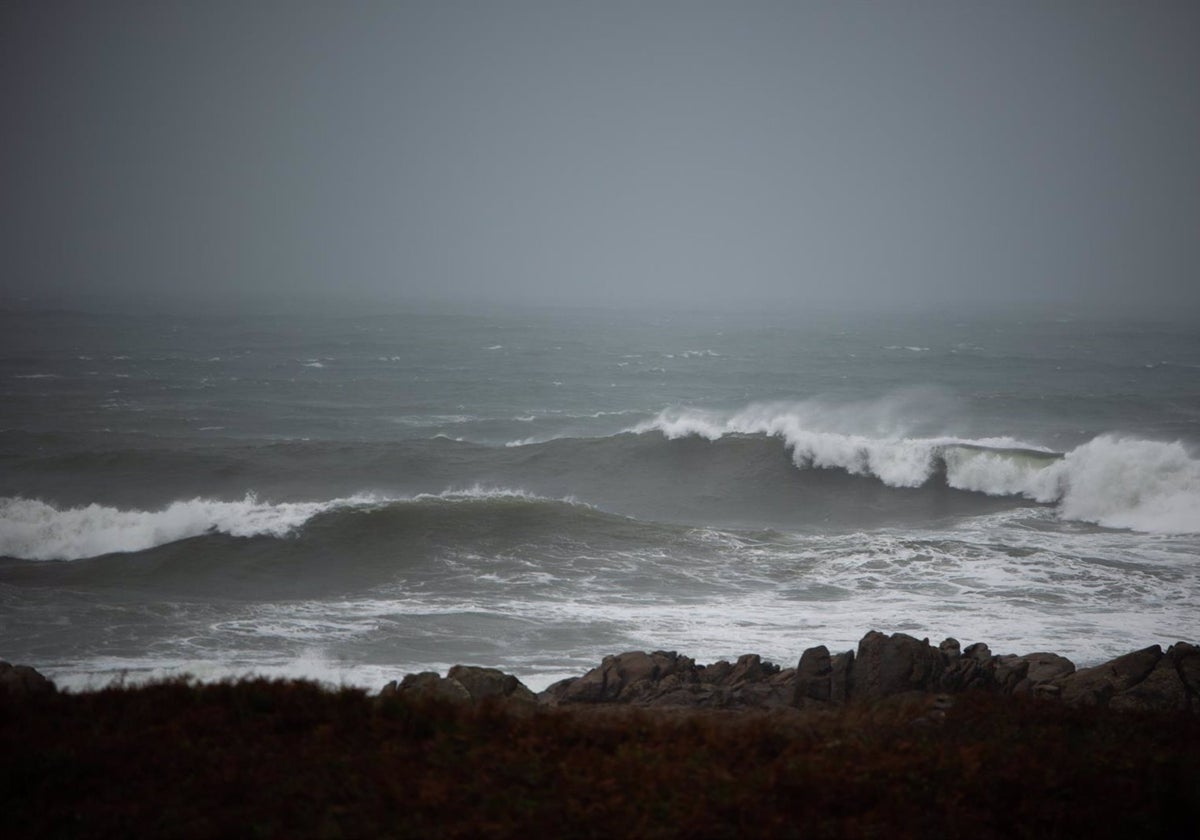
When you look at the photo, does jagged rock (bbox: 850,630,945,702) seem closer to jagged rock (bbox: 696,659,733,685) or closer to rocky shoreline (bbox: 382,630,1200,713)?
rocky shoreline (bbox: 382,630,1200,713)

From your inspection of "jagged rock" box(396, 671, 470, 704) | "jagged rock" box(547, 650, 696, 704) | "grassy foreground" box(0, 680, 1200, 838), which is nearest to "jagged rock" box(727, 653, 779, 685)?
"jagged rock" box(547, 650, 696, 704)

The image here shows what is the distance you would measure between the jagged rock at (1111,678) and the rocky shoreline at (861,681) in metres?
0.01

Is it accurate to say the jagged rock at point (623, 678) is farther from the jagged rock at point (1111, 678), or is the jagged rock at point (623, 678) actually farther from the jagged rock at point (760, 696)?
the jagged rock at point (1111, 678)

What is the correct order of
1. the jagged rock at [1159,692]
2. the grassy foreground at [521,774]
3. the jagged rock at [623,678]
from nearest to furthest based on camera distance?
the grassy foreground at [521,774] → the jagged rock at [1159,692] → the jagged rock at [623,678]

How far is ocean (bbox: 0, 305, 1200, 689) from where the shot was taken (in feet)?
53.0

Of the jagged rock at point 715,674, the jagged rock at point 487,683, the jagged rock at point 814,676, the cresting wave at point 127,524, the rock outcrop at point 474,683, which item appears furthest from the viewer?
the cresting wave at point 127,524

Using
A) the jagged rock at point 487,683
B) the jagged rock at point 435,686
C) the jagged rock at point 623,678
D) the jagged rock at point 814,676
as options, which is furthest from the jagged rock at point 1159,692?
the jagged rock at point 435,686

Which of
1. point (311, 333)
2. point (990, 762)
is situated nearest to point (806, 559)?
point (990, 762)

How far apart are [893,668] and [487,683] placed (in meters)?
5.25

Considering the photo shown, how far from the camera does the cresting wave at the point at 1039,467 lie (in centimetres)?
2647

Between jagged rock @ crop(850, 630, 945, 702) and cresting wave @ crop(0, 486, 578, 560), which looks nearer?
jagged rock @ crop(850, 630, 945, 702)

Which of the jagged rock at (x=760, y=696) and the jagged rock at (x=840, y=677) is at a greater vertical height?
the jagged rock at (x=840, y=677)

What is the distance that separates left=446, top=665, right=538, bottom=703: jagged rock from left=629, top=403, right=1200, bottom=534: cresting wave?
2126 cm

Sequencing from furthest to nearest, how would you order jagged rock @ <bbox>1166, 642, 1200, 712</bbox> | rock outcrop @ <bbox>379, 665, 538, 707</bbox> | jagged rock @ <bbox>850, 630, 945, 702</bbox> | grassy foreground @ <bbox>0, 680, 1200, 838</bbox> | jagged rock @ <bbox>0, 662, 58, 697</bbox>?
1. jagged rock @ <bbox>850, 630, 945, 702</bbox>
2. jagged rock @ <bbox>1166, 642, 1200, 712</bbox>
3. rock outcrop @ <bbox>379, 665, 538, 707</bbox>
4. jagged rock @ <bbox>0, 662, 58, 697</bbox>
5. grassy foreground @ <bbox>0, 680, 1200, 838</bbox>
